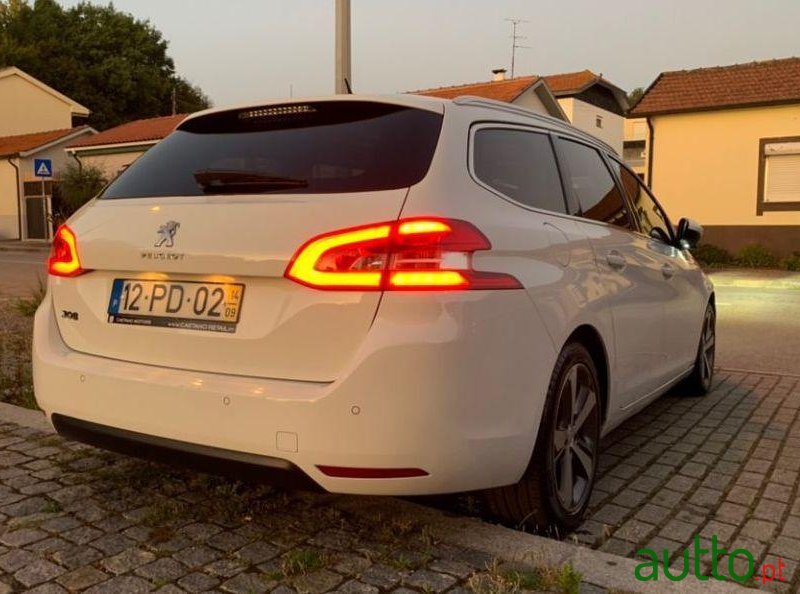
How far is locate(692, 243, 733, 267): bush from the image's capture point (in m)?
19.7

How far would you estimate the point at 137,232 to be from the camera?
2.87 meters

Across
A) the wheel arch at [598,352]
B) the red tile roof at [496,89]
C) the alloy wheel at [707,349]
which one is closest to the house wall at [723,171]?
the red tile roof at [496,89]

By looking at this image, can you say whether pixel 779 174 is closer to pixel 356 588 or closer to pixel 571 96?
pixel 571 96

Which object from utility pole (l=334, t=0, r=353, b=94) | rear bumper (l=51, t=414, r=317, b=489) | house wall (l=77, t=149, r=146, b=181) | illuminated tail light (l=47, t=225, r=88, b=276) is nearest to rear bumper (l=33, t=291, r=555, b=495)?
rear bumper (l=51, t=414, r=317, b=489)

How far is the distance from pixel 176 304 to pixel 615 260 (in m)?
2.07

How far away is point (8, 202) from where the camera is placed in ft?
118

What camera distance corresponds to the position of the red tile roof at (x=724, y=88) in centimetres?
1950

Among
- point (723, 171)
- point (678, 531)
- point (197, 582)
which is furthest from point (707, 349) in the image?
point (723, 171)

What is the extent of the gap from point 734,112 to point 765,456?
18.0 meters

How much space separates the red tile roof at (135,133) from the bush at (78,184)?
1.57 m

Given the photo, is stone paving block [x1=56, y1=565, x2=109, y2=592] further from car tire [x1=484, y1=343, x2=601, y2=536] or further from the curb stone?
car tire [x1=484, y1=343, x2=601, y2=536]

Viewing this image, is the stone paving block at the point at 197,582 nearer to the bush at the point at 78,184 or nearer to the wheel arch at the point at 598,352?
the wheel arch at the point at 598,352

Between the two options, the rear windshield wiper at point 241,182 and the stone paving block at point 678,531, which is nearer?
the rear windshield wiper at point 241,182

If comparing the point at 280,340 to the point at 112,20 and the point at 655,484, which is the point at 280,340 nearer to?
the point at 655,484
